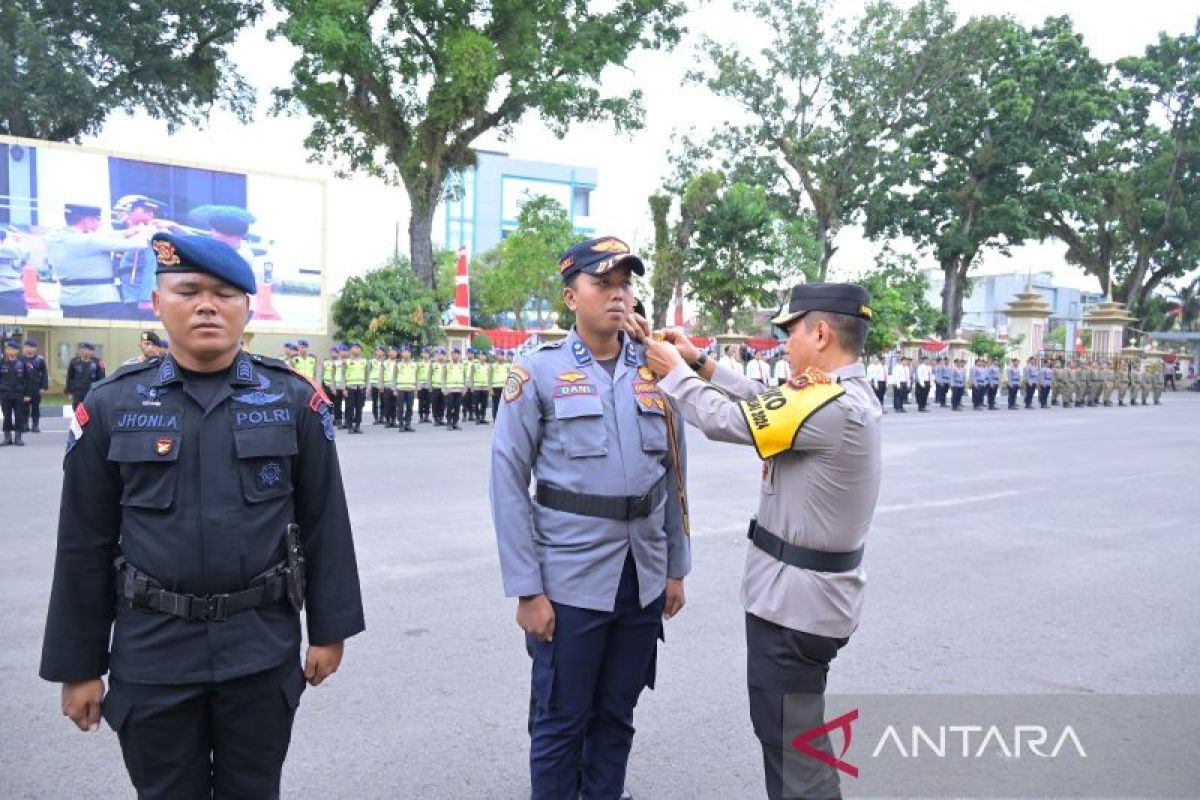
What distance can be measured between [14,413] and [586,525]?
13.8 m

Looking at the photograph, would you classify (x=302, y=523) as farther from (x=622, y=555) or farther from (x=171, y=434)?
(x=622, y=555)

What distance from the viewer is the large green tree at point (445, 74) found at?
76.1 feet

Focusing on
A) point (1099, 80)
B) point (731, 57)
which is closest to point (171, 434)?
Result: point (731, 57)

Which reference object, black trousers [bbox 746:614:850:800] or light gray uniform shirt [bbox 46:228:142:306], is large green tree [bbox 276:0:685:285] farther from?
black trousers [bbox 746:614:850:800]

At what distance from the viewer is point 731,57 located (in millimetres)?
36750

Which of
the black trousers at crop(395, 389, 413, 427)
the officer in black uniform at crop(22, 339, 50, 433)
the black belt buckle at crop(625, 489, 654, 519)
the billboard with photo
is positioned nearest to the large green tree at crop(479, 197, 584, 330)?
the billboard with photo

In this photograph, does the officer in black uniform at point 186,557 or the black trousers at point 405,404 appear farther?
the black trousers at point 405,404

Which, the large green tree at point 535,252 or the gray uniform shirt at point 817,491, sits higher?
the large green tree at point 535,252

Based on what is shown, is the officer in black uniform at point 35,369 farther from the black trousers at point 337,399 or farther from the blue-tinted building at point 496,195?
the blue-tinted building at point 496,195

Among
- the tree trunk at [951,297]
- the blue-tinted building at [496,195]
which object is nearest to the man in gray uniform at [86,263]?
the tree trunk at [951,297]

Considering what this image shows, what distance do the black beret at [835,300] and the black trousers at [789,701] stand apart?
37.0 inches

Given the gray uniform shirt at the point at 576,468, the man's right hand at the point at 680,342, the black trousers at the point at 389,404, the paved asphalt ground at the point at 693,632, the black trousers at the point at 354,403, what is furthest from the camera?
the black trousers at the point at 389,404

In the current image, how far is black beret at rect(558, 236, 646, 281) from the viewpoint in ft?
9.09

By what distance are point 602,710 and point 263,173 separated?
24.2 metres
